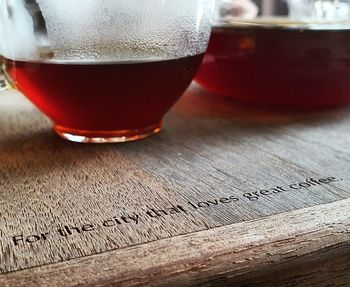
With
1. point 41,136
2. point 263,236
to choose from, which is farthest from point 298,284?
point 41,136

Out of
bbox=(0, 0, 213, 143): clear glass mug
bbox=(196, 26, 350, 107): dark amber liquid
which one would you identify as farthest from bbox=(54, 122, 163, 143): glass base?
bbox=(196, 26, 350, 107): dark amber liquid

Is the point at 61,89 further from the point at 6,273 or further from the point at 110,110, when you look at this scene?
the point at 6,273

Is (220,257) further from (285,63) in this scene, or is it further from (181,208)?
(285,63)

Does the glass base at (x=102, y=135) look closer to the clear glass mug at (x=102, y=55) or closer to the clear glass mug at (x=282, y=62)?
the clear glass mug at (x=102, y=55)

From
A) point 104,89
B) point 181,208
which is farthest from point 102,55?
point 181,208

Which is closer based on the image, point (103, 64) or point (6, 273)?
point (6, 273)

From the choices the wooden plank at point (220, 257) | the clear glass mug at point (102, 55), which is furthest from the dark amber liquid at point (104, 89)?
the wooden plank at point (220, 257)
